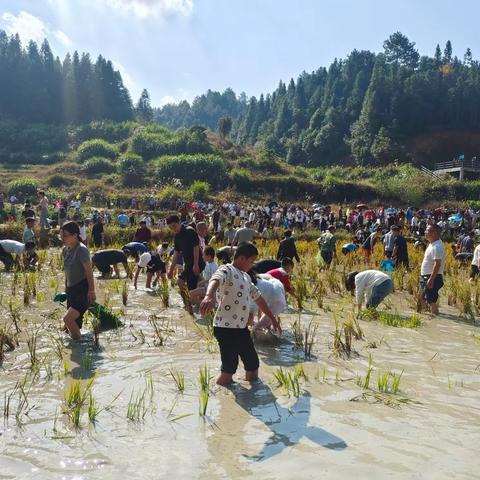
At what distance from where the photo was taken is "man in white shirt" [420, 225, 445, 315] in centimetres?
798

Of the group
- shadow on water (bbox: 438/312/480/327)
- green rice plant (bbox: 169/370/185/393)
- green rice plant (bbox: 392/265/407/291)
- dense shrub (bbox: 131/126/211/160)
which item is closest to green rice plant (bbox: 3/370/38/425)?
green rice plant (bbox: 169/370/185/393)

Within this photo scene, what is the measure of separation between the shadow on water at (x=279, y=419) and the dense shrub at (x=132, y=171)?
3843 cm

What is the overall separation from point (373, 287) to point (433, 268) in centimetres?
103

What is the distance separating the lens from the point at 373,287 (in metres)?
7.92

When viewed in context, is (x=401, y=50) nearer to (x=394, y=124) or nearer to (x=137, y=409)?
(x=394, y=124)

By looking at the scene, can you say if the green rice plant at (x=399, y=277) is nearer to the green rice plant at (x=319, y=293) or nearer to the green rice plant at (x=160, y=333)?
the green rice plant at (x=319, y=293)

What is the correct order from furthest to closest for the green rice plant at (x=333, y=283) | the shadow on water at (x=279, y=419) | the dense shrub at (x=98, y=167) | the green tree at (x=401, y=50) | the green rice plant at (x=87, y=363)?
the green tree at (x=401, y=50) → the dense shrub at (x=98, y=167) → the green rice plant at (x=333, y=283) → the green rice plant at (x=87, y=363) → the shadow on water at (x=279, y=419)

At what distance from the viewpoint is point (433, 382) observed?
5.03 m

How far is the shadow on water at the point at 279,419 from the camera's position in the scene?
143 inches

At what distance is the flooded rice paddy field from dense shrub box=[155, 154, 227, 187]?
115ft

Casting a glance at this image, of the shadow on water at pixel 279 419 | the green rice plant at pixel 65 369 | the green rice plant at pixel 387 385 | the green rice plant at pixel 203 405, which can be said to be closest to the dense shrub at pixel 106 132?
the green rice plant at pixel 65 369

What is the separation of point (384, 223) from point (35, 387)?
21016 mm

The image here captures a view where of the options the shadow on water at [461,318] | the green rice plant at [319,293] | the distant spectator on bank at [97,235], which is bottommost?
the shadow on water at [461,318]

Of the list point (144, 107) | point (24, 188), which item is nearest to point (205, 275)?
point (24, 188)
